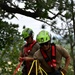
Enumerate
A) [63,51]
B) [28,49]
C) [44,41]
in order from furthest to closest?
[28,49]
[63,51]
[44,41]

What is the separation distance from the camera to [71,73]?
43.3ft

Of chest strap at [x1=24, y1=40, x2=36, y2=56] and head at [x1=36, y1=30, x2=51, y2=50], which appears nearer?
head at [x1=36, y1=30, x2=51, y2=50]

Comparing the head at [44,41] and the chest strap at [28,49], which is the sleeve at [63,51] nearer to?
the head at [44,41]

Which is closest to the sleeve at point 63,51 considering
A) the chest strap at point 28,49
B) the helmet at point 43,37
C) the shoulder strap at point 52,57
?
the shoulder strap at point 52,57

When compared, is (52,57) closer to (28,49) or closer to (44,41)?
(44,41)

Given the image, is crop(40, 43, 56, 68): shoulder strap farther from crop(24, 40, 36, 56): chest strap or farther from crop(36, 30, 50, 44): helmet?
crop(24, 40, 36, 56): chest strap

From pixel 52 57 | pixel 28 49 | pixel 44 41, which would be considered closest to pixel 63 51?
pixel 52 57

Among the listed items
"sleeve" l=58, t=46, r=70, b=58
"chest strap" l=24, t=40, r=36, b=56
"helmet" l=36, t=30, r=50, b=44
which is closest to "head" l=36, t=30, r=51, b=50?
"helmet" l=36, t=30, r=50, b=44

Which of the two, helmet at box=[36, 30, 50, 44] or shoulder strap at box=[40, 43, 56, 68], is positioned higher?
helmet at box=[36, 30, 50, 44]

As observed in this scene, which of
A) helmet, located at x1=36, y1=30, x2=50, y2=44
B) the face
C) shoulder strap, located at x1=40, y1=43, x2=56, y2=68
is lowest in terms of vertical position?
shoulder strap, located at x1=40, y1=43, x2=56, y2=68

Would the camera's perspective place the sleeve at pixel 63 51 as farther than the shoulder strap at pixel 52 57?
Yes

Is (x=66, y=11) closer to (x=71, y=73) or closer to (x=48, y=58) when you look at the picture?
(x=48, y=58)

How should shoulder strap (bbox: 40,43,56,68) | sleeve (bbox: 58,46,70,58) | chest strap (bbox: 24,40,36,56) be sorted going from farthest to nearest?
chest strap (bbox: 24,40,36,56)
sleeve (bbox: 58,46,70,58)
shoulder strap (bbox: 40,43,56,68)

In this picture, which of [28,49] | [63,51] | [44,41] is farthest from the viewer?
[28,49]
